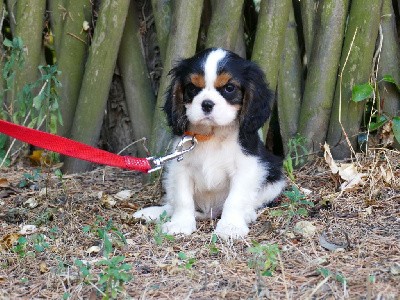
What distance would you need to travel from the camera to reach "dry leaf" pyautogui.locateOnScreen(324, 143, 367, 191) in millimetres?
5160

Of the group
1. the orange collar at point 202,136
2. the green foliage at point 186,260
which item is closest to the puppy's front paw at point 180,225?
the orange collar at point 202,136

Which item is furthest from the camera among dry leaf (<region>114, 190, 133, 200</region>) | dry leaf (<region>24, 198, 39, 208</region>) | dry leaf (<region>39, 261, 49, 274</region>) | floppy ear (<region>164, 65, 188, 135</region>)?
dry leaf (<region>114, 190, 133, 200</region>)

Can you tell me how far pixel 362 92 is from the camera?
217 inches

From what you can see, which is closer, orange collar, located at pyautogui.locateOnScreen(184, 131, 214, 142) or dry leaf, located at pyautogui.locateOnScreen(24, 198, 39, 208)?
orange collar, located at pyautogui.locateOnScreen(184, 131, 214, 142)

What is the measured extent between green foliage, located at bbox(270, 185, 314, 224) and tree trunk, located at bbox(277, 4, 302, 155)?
971 millimetres

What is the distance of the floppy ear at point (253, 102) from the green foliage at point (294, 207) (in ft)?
1.48

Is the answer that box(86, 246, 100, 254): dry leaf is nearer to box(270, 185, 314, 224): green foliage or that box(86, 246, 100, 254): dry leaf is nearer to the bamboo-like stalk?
box(270, 185, 314, 224): green foliage

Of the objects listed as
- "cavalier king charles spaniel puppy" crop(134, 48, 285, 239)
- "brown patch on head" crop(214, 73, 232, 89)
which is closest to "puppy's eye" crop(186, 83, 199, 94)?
"cavalier king charles spaniel puppy" crop(134, 48, 285, 239)

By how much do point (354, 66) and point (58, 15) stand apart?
2.23 m

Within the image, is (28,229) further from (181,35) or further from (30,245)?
(181,35)

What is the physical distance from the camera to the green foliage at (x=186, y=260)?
3769 mm

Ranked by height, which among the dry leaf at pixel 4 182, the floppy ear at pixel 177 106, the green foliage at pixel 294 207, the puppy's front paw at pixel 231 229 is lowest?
the dry leaf at pixel 4 182

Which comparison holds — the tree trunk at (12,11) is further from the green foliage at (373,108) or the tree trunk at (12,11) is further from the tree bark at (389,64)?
the tree bark at (389,64)

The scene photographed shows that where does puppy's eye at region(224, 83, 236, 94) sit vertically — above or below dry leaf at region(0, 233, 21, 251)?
above
